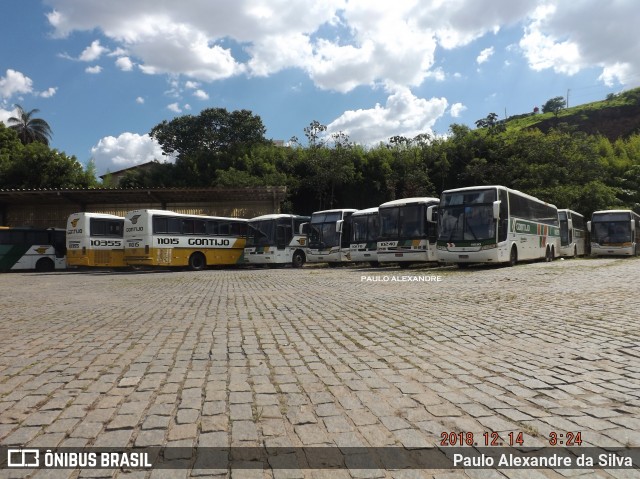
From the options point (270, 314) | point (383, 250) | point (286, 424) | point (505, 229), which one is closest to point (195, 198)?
point (383, 250)

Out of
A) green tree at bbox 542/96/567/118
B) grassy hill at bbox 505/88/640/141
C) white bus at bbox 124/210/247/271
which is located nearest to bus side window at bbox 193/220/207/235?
white bus at bbox 124/210/247/271

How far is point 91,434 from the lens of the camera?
2.84m

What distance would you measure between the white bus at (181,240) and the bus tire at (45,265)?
25.1 ft

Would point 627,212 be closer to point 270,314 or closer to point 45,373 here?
point 270,314

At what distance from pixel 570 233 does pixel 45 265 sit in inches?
1293

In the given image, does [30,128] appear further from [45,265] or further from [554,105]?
[554,105]

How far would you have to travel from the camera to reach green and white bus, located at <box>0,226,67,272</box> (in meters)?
25.1

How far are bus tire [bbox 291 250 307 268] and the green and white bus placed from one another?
14.0 m

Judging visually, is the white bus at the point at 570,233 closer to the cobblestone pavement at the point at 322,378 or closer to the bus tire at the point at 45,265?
the cobblestone pavement at the point at 322,378

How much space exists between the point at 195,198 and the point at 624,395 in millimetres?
28311

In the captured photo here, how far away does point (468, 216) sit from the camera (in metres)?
16.9

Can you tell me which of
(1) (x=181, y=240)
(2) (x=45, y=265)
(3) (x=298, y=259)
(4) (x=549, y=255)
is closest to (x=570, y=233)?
(4) (x=549, y=255)

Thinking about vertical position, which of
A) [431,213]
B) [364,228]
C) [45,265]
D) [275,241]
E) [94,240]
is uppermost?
[431,213]

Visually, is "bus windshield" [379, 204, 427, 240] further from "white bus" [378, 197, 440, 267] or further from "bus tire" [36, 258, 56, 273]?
"bus tire" [36, 258, 56, 273]
